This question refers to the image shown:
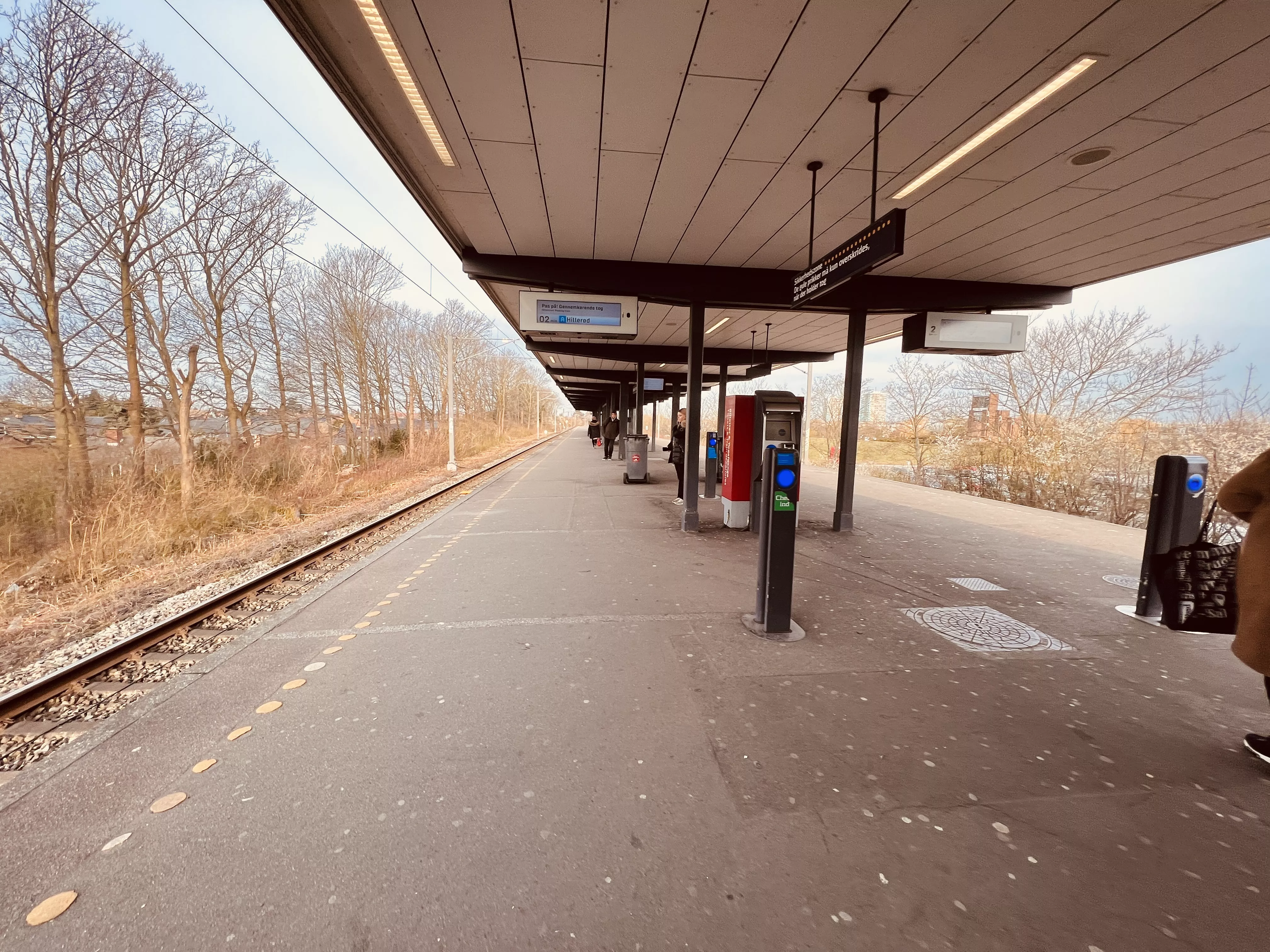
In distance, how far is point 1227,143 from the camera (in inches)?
152

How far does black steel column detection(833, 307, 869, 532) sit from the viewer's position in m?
7.68

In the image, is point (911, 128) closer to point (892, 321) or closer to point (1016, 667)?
point (1016, 667)

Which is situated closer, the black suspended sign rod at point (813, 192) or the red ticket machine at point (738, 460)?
the black suspended sign rod at point (813, 192)

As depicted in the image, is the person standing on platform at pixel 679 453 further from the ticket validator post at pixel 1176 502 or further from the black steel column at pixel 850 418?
the ticket validator post at pixel 1176 502

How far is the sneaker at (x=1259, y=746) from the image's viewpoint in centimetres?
238

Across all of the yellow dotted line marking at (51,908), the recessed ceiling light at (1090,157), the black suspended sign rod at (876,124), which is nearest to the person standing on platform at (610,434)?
the black suspended sign rod at (876,124)

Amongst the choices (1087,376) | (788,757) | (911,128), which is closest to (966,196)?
(911,128)

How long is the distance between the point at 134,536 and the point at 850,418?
33.9 ft

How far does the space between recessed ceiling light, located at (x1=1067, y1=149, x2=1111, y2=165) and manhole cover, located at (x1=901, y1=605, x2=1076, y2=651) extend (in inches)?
154

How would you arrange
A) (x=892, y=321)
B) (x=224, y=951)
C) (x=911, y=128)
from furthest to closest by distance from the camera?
(x=892, y=321), (x=911, y=128), (x=224, y=951)

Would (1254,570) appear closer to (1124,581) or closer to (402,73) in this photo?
(1124,581)

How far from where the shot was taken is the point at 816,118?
370cm

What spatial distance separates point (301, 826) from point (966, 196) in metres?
6.85

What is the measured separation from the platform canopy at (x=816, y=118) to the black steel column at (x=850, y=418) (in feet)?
4.77
